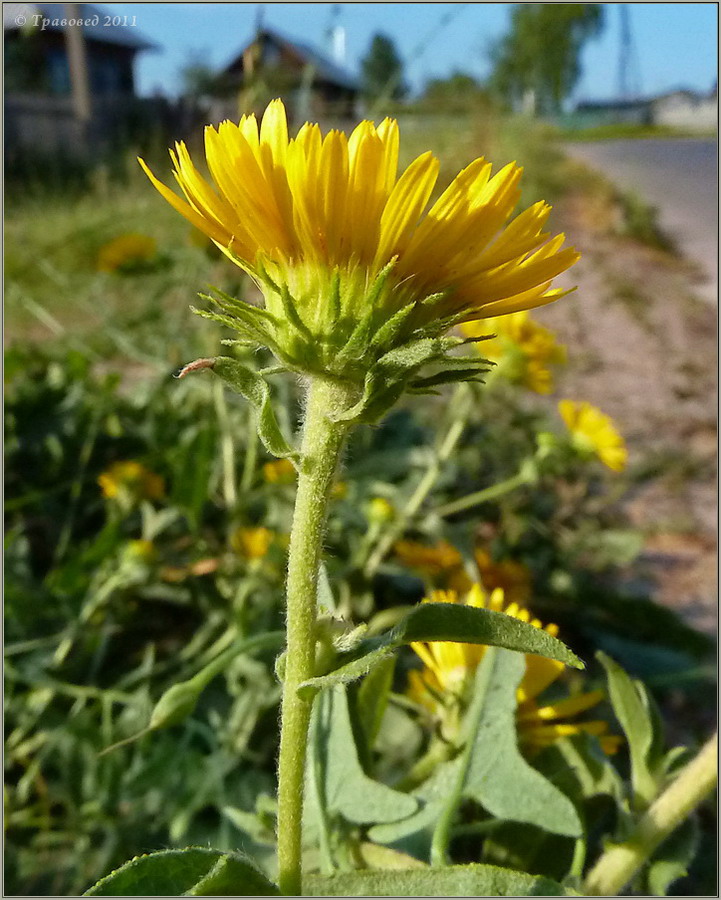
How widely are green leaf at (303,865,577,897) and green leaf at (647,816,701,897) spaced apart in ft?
0.58

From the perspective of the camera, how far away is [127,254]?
177 centimetres

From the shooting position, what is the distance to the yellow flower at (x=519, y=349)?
1.36 metres

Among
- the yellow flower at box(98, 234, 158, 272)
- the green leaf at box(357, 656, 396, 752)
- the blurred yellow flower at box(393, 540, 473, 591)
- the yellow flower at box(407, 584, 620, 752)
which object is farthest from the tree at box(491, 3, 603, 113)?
the green leaf at box(357, 656, 396, 752)

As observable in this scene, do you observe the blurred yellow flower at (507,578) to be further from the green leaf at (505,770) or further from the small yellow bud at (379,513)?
the green leaf at (505,770)

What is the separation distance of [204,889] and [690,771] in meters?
0.42

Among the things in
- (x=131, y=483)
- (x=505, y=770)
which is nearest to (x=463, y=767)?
(x=505, y=770)

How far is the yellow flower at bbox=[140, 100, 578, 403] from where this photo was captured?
45cm

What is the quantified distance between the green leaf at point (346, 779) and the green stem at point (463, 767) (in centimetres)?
3

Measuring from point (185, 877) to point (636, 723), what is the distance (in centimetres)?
39

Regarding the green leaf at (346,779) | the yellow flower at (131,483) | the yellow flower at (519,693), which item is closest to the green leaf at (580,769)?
the yellow flower at (519,693)

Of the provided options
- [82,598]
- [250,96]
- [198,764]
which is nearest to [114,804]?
[198,764]

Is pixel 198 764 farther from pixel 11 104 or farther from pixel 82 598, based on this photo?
pixel 11 104

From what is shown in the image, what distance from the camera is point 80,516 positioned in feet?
4.82

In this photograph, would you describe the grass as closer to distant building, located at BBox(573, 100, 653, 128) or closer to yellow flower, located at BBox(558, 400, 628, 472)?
distant building, located at BBox(573, 100, 653, 128)
